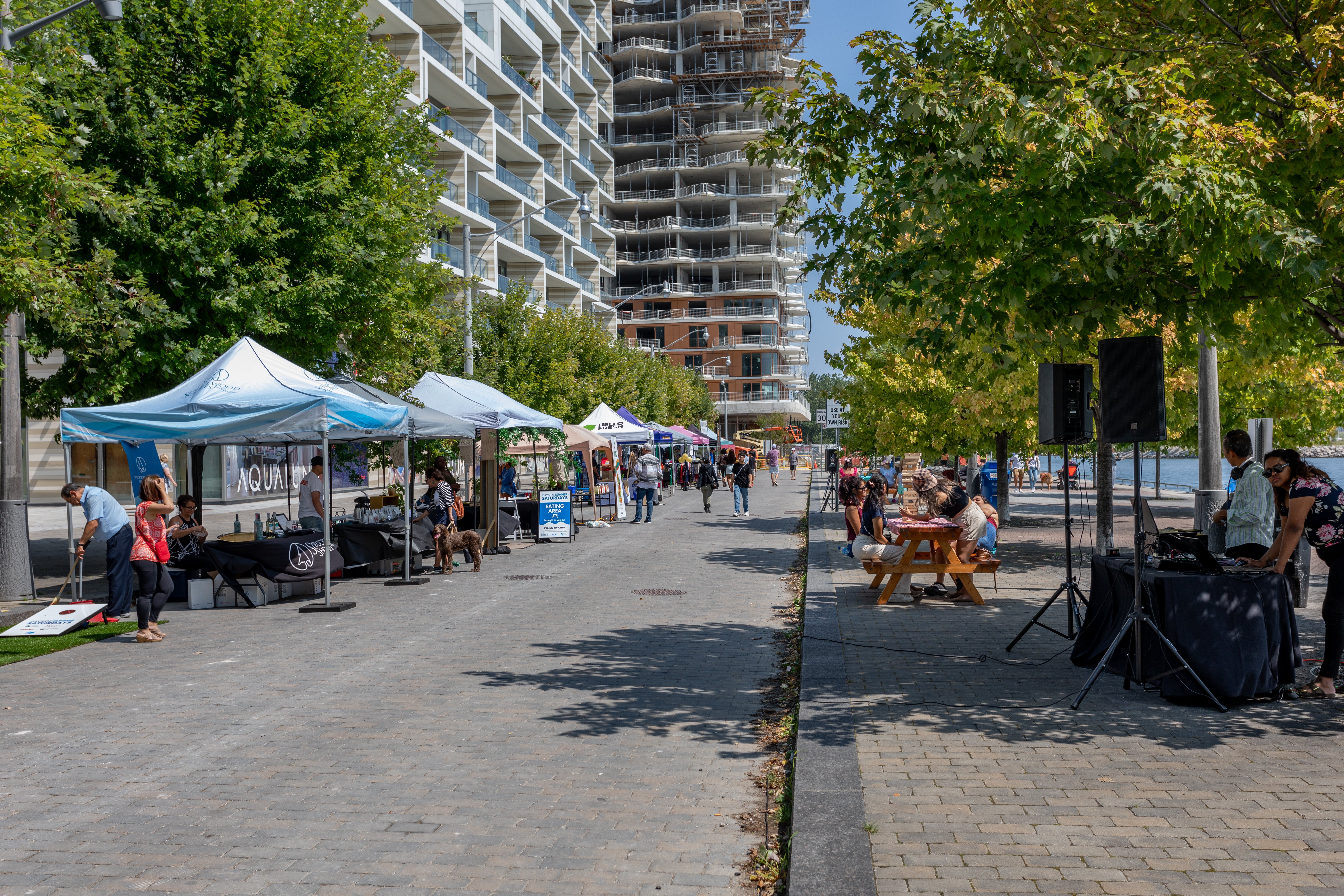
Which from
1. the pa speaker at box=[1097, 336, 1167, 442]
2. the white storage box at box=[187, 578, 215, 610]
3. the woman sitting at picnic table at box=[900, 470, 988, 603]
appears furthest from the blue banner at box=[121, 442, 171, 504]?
the pa speaker at box=[1097, 336, 1167, 442]

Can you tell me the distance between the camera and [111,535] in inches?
456

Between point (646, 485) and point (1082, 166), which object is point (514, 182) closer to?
point (646, 485)

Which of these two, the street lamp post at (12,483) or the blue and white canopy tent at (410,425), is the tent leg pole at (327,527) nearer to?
the blue and white canopy tent at (410,425)

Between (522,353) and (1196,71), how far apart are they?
101 feet

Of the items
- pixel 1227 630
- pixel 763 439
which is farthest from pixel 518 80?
pixel 1227 630

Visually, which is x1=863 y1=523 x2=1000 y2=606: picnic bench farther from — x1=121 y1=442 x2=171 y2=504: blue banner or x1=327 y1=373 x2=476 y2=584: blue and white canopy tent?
x1=121 y1=442 x2=171 y2=504: blue banner

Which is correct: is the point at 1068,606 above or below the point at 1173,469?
above

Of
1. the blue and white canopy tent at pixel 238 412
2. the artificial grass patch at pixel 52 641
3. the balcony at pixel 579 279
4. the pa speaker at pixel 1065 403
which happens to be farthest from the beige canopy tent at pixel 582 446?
the balcony at pixel 579 279

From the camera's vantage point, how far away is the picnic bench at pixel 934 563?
11688mm

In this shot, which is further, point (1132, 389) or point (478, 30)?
point (478, 30)

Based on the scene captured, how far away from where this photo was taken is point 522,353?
123 ft

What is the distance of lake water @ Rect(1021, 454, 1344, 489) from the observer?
Answer: 56719 mm

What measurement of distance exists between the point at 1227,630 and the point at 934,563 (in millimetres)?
5099

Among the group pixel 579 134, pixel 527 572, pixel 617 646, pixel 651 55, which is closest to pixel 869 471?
pixel 579 134
